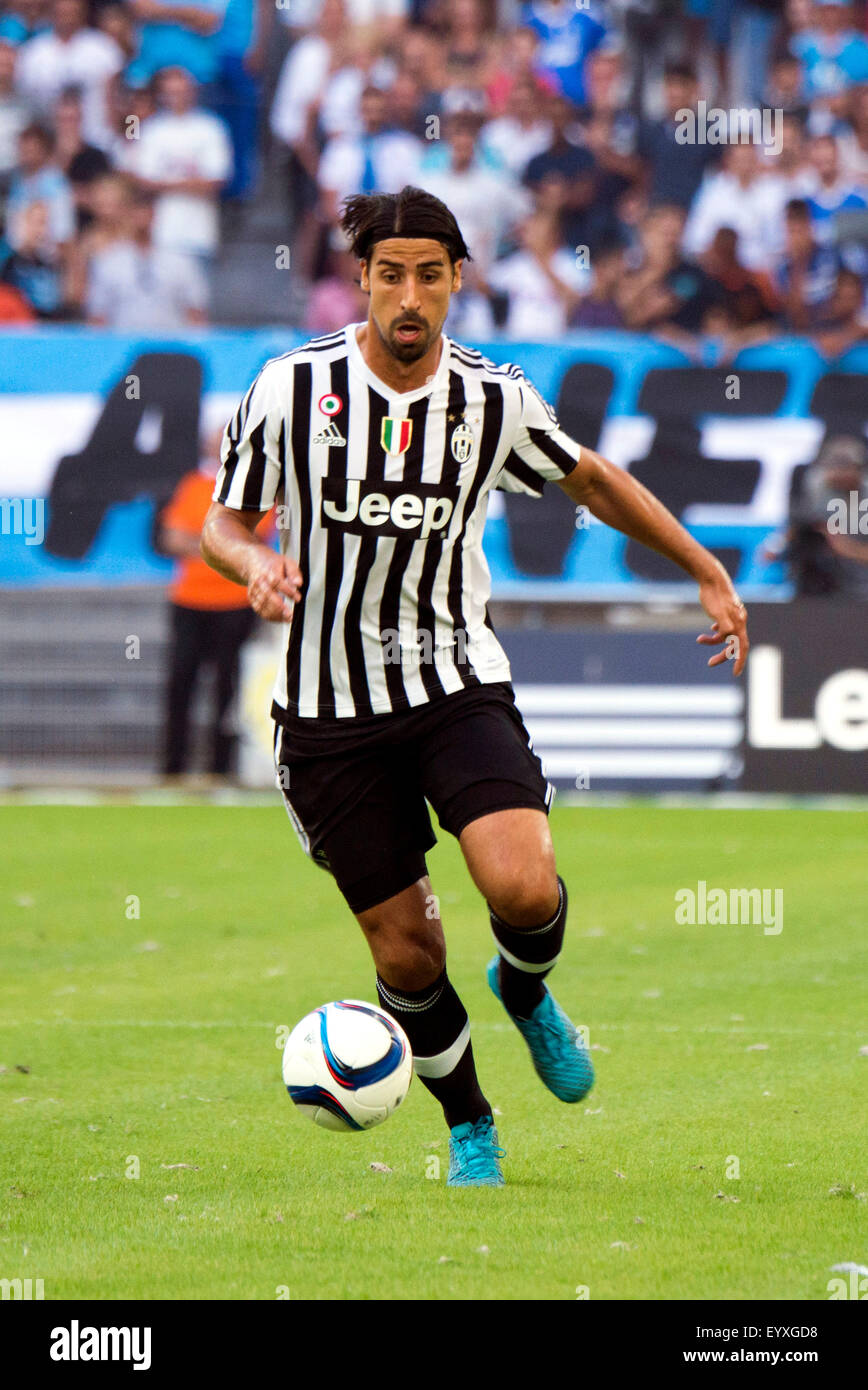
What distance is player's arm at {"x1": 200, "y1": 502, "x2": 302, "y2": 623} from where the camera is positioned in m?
4.25

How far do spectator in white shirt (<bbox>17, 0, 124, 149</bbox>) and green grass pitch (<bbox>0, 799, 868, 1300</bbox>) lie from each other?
9.26 m

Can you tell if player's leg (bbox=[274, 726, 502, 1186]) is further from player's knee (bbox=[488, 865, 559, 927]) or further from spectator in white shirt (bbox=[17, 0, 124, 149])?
spectator in white shirt (bbox=[17, 0, 124, 149])

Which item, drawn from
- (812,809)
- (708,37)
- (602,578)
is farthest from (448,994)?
(708,37)

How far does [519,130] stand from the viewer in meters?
17.3

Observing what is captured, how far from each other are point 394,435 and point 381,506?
176 mm

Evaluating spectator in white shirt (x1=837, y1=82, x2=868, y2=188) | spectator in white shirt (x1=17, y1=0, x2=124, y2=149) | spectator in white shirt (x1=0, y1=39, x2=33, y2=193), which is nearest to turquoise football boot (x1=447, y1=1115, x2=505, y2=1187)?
spectator in white shirt (x1=837, y1=82, x2=868, y2=188)

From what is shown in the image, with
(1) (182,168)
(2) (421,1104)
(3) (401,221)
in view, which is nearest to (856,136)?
(1) (182,168)

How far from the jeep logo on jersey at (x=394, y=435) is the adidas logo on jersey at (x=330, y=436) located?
10cm

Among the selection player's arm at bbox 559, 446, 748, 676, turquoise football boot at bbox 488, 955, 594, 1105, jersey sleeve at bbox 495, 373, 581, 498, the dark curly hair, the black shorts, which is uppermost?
the dark curly hair

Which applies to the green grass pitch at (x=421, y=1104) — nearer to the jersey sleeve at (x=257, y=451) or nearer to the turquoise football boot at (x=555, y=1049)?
the turquoise football boot at (x=555, y=1049)

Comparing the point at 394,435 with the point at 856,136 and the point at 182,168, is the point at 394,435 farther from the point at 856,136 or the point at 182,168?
the point at 856,136

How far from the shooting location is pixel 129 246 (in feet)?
55.1
